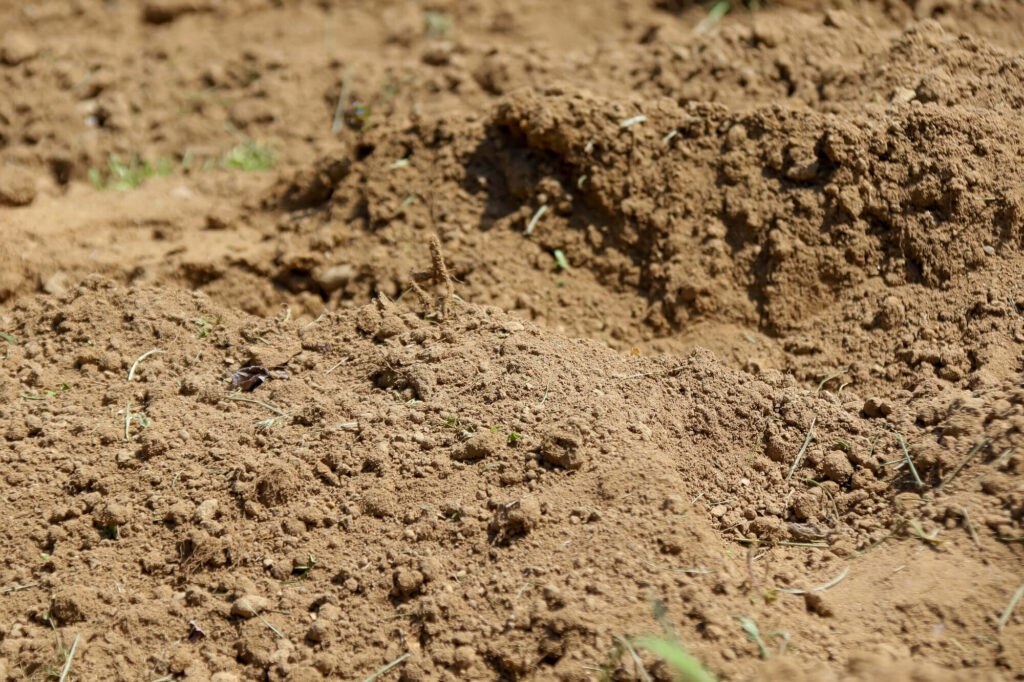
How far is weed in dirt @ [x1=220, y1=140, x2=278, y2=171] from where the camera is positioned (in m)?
4.55

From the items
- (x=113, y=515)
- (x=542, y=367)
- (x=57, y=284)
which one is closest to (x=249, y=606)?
(x=113, y=515)

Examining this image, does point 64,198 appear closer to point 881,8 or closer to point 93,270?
point 93,270

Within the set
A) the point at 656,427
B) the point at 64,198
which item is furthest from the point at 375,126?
the point at 656,427

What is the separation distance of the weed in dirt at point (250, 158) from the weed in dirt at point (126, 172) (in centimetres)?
31

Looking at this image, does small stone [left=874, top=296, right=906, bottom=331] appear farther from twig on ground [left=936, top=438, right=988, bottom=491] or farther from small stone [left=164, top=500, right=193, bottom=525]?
small stone [left=164, top=500, right=193, bottom=525]

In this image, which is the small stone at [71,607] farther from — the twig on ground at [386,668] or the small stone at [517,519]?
the small stone at [517,519]

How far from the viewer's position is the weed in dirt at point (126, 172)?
4543 millimetres

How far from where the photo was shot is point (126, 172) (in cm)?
461

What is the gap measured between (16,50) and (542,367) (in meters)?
3.94

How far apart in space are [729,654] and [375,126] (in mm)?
2805

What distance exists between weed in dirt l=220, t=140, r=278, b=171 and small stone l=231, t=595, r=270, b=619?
2553mm

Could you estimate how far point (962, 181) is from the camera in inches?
129

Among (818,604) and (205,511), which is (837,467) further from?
(205,511)

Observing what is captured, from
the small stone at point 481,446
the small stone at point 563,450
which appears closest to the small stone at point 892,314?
the small stone at point 563,450
